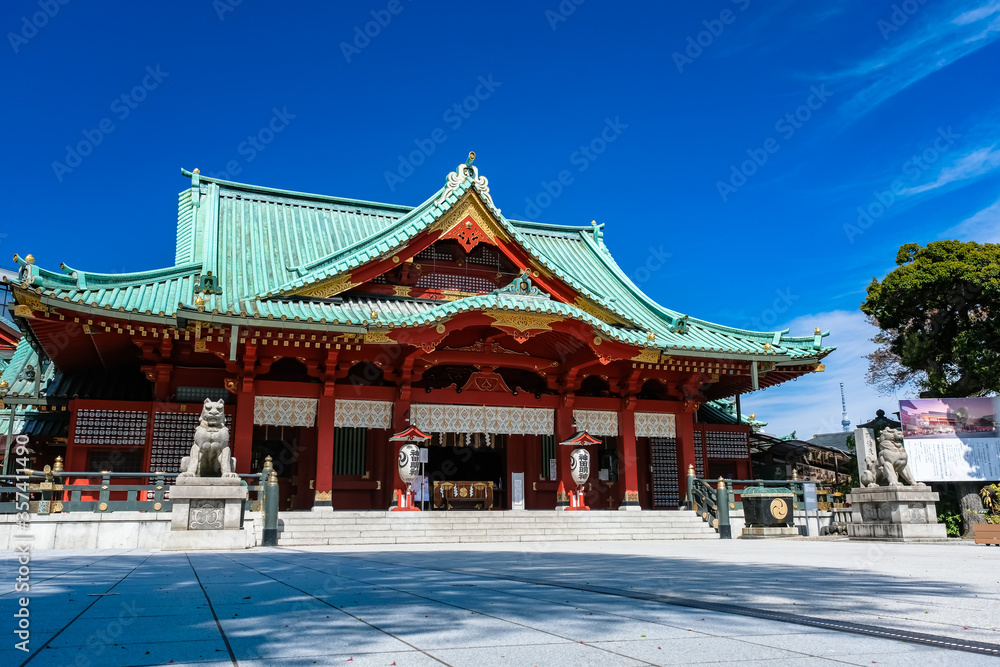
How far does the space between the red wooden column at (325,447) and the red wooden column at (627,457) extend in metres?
8.27

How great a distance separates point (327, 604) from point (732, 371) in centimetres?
1787

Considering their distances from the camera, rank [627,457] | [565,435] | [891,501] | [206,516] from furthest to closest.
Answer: [627,457], [565,435], [891,501], [206,516]

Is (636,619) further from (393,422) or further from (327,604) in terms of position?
(393,422)

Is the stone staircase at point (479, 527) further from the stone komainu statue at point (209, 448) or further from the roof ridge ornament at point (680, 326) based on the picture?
the roof ridge ornament at point (680, 326)

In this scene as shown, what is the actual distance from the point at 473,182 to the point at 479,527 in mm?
9727

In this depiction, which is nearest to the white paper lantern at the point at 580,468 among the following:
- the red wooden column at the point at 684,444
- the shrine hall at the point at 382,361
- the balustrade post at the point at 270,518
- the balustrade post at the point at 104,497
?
the shrine hall at the point at 382,361

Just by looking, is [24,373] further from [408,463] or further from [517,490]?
[517,490]

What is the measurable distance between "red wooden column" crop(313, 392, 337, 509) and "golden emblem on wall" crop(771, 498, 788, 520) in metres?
11.4


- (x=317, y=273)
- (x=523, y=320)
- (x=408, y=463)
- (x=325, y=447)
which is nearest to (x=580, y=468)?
(x=523, y=320)

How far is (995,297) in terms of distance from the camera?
19547mm

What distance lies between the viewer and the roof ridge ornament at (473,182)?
20.6 m

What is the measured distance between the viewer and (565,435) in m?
21.0

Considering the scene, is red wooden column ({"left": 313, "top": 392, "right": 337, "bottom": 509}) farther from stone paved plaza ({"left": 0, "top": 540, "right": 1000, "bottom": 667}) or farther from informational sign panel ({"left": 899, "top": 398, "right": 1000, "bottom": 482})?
informational sign panel ({"left": 899, "top": 398, "right": 1000, "bottom": 482})

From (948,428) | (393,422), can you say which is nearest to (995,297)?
(948,428)
